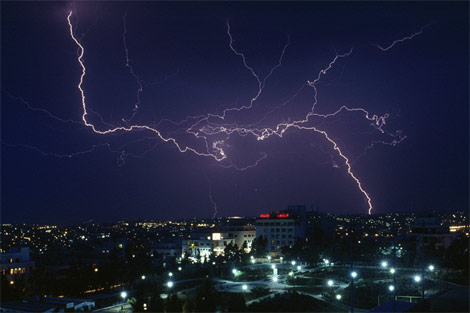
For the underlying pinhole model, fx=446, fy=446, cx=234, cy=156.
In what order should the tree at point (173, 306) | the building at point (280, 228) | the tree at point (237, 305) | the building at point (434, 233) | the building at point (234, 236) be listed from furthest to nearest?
the building at point (234, 236) → the building at point (280, 228) → the building at point (434, 233) → the tree at point (173, 306) → the tree at point (237, 305)

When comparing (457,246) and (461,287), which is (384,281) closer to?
(461,287)

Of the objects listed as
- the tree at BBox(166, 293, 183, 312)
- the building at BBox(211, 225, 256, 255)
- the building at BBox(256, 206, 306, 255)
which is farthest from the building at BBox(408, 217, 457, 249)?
the tree at BBox(166, 293, 183, 312)

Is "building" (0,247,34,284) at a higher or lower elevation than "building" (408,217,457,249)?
lower

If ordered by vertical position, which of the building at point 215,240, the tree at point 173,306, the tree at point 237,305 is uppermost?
the tree at point 237,305

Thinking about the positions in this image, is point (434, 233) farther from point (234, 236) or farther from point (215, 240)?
point (215, 240)

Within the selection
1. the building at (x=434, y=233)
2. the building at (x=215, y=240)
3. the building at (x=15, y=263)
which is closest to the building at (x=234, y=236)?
the building at (x=215, y=240)

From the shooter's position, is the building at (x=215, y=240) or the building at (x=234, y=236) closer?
the building at (x=215, y=240)

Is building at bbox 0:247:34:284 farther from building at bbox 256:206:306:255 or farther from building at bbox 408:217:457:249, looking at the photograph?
building at bbox 408:217:457:249

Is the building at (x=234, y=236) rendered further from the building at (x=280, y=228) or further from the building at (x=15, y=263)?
the building at (x=15, y=263)
